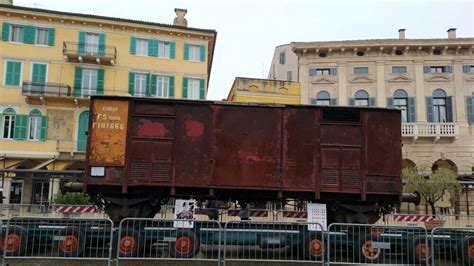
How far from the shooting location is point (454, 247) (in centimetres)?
1001

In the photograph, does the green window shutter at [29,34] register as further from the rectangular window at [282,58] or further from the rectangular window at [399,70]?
the rectangular window at [399,70]

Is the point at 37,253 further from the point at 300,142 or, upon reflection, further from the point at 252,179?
the point at 300,142

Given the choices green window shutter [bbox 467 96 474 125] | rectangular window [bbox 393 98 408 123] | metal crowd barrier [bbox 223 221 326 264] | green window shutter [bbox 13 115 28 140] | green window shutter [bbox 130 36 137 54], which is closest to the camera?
metal crowd barrier [bbox 223 221 326 264]

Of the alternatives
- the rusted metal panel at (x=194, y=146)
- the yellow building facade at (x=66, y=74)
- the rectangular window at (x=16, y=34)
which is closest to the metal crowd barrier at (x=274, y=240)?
the rusted metal panel at (x=194, y=146)

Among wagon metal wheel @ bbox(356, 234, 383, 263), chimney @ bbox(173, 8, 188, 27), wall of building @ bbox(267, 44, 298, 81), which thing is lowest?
wagon metal wheel @ bbox(356, 234, 383, 263)

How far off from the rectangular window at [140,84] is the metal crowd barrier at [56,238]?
2159cm

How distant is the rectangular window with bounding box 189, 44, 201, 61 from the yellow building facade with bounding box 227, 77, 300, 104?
349cm

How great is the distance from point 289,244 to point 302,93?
2317 centimetres

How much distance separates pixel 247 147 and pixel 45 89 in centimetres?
2303

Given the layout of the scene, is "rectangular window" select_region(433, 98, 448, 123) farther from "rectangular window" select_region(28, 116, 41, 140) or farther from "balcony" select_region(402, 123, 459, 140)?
"rectangular window" select_region(28, 116, 41, 140)

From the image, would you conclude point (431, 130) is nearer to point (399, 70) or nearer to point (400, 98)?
point (400, 98)

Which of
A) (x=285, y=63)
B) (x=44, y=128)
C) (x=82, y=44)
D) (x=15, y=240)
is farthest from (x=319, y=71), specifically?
(x=15, y=240)

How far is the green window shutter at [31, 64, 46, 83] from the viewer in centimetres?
2917

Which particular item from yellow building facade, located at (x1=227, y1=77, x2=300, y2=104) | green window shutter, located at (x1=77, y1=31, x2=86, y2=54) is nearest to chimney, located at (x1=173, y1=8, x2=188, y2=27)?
yellow building facade, located at (x1=227, y1=77, x2=300, y2=104)
